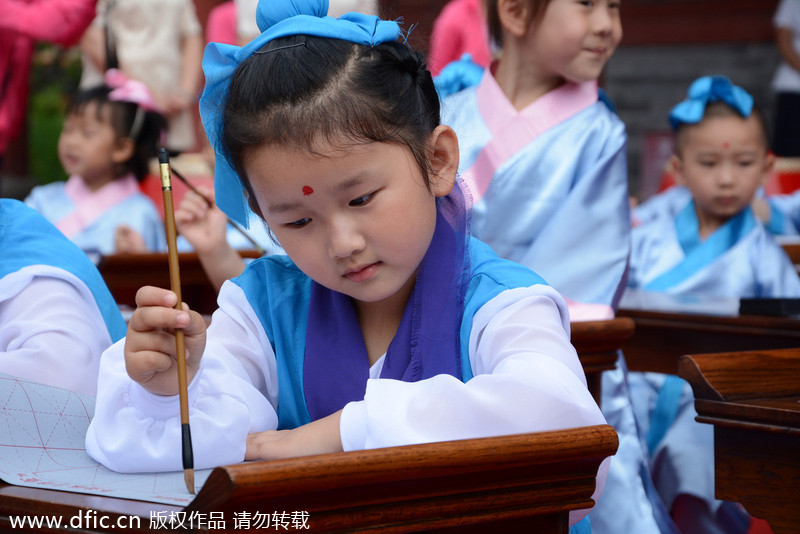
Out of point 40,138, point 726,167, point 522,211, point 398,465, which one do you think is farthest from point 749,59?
point 398,465

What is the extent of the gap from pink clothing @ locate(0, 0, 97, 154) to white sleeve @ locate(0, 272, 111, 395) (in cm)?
317

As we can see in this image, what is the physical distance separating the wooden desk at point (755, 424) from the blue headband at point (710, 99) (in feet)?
7.66

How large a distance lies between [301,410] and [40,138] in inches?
298

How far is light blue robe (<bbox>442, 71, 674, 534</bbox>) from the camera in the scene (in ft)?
6.92

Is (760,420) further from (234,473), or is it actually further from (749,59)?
(749,59)

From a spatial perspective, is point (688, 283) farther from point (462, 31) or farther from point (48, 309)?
point (48, 309)

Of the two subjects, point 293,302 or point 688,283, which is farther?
point 688,283

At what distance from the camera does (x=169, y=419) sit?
119 cm

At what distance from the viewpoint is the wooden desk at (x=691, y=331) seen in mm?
2096

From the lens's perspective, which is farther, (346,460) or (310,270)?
(310,270)

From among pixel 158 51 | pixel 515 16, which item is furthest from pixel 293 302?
pixel 158 51

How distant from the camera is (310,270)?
4.22 ft

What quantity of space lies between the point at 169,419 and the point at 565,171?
52.7 inches

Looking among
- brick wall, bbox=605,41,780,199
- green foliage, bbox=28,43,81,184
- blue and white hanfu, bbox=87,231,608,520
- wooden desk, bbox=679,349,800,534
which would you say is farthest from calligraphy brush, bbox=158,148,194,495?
green foliage, bbox=28,43,81,184
